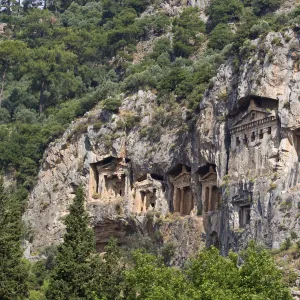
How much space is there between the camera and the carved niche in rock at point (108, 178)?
95.2 metres

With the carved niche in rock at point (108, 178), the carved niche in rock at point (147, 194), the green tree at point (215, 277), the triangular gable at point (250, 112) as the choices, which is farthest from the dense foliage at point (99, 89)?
the carved niche in rock at point (147, 194)

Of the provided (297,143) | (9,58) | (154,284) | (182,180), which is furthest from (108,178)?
(154,284)

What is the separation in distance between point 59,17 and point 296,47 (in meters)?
74.8

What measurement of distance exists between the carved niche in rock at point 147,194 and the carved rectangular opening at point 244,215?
491 inches

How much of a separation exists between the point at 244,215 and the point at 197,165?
8.44 metres

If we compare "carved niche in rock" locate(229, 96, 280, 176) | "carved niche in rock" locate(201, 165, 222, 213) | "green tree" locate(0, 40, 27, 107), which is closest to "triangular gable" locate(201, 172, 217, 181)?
"carved niche in rock" locate(201, 165, 222, 213)

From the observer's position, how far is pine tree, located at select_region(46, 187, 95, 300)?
2459 inches

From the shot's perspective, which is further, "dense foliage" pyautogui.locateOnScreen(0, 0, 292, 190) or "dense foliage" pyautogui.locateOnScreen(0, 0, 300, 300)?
"dense foliage" pyautogui.locateOnScreen(0, 0, 292, 190)

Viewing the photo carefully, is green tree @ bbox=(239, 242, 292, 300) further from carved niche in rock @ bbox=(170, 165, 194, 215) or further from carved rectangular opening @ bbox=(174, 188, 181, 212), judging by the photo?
carved rectangular opening @ bbox=(174, 188, 181, 212)

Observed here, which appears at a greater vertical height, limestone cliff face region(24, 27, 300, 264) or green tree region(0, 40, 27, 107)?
green tree region(0, 40, 27, 107)

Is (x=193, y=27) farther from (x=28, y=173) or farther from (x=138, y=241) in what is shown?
(x=138, y=241)

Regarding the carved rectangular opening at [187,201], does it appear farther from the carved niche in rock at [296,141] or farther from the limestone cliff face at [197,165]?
the carved niche in rock at [296,141]

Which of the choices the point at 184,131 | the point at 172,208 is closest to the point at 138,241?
the point at 172,208

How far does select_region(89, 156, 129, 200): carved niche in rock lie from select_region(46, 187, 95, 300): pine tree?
1149 inches
